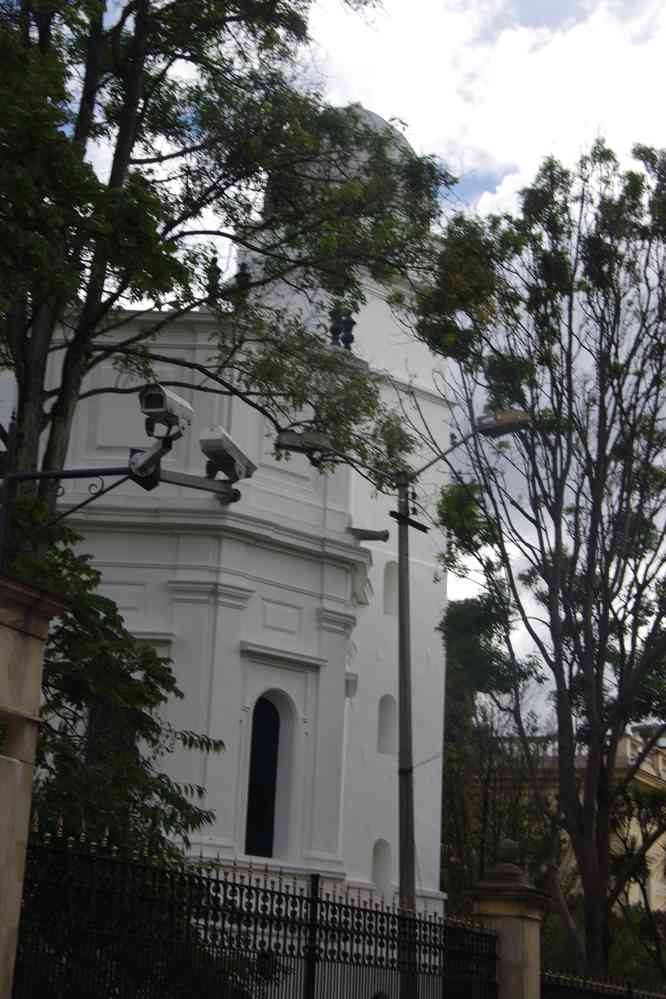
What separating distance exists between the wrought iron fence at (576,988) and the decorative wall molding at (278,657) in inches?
397

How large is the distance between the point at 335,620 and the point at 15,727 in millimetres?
18177

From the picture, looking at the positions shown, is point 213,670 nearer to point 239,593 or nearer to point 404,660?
point 239,593

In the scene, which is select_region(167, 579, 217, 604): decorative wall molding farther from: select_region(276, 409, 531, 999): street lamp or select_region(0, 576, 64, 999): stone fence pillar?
select_region(0, 576, 64, 999): stone fence pillar

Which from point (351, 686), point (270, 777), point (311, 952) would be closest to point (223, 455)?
point (311, 952)

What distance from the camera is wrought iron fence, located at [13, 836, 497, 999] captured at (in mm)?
9320

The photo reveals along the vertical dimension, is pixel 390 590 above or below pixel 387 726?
above

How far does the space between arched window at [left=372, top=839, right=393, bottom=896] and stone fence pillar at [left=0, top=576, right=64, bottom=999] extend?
22163 mm

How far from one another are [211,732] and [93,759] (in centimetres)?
837

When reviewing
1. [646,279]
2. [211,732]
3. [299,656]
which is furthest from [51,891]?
[299,656]

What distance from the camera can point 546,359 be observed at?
18375 millimetres

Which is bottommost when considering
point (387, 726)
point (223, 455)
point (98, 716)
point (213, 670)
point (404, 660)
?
point (98, 716)

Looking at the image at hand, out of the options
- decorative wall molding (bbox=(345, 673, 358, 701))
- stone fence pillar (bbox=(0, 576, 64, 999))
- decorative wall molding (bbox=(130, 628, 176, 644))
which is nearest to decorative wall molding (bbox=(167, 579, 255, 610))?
decorative wall molding (bbox=(130, 628, 176, 644))

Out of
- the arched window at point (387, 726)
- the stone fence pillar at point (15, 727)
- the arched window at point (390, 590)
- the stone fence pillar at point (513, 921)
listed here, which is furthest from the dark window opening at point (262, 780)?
the stone fence pillar at point (15, 727)

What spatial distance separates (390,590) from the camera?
33.3 metres
